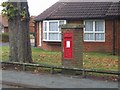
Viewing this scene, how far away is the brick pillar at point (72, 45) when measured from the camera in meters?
13.2

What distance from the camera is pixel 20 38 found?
50.2 ft

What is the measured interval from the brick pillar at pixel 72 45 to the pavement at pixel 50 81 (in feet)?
2.34

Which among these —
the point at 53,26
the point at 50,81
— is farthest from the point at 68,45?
the point at 53,26

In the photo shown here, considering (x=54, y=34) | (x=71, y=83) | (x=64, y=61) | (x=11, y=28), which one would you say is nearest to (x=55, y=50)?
(x=54, y=34)

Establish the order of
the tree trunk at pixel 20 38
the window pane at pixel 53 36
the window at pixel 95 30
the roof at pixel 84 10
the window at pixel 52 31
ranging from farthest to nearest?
the window pane at pixel 53 36 < the window at pixel 52 31 < the window at pixel 95 30 < the roof at pixel 84 10 < the tree trunk at pixel 20 38

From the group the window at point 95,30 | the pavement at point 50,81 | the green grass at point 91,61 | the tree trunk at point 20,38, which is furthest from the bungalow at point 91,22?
the pavement at point 50,81

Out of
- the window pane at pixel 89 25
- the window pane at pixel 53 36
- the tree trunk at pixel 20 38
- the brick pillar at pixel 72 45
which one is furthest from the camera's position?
the window pane at pixel 53 36

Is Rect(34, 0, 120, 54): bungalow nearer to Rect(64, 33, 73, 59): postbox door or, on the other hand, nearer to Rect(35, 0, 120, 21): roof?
Rect(35, 0, 120, 21): roof

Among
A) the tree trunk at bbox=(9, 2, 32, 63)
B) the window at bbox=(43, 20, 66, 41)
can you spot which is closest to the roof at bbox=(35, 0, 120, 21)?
the window at bbox=(43, 20, 66, 41)

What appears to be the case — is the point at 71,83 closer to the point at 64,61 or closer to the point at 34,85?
the point at 34,85

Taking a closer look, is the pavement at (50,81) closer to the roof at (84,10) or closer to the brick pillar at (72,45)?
the brick pillar at (72,45)

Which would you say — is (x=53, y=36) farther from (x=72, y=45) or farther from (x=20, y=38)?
(x=72, y=45)

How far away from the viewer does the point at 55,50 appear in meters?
26.6

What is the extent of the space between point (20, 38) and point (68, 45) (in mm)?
2932
